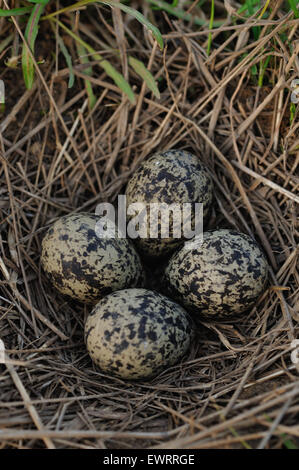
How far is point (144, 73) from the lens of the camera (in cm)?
257

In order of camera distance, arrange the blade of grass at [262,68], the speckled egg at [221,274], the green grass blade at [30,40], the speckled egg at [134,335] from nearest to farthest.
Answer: the speckled egg at [134,335], the speckled egg at [221,274], the blade of grass at [262,68], the green grass blade at [30,40]

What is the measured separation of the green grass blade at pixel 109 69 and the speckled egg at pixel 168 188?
450 millimetres

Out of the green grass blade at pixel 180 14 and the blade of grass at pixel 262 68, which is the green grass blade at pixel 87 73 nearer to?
the green grass blade at pixel 180 14

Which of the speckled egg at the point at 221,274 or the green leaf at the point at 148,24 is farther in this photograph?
the green leaf at the point at 148,24

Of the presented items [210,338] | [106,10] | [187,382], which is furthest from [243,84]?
[187,382]

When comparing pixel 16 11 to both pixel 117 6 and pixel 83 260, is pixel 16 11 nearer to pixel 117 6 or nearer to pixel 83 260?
pixel 117 6

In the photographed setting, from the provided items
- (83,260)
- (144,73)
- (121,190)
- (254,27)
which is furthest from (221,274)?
(254,27)

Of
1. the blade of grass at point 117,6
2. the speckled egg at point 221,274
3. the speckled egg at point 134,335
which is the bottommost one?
the speckled egg at point 134,335

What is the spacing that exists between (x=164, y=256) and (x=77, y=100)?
113 cm

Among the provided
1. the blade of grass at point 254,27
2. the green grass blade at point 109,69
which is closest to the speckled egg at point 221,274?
the green grass blade at point 109,69

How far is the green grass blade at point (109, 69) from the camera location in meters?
2.56

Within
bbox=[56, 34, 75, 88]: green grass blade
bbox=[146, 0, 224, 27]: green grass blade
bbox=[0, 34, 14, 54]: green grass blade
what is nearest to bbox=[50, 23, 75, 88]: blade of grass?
bbox=[56, 34, 75, 88]: green grass blade
